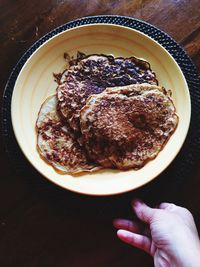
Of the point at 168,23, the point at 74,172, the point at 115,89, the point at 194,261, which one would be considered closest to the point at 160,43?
the point at 168,23

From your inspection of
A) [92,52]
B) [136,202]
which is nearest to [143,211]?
[136,202]

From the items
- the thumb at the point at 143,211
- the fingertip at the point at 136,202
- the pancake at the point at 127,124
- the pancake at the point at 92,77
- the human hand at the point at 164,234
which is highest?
the pancake at the point at 92,77

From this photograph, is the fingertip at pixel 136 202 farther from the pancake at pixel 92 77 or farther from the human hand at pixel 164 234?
the pancake at pixel 92 77

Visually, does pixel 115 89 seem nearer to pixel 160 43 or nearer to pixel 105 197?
pixel 160 43

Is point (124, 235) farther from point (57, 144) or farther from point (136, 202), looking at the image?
point (57, 144)

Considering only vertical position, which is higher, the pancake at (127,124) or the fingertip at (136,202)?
the pancake at (127,124)

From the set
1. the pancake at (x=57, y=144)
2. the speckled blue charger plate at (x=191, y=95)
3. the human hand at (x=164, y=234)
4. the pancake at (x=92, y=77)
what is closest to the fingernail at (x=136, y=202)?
the human hand at (x=164, y=234)

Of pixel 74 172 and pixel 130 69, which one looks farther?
pixel 130 69

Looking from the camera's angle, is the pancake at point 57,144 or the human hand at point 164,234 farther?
the pancake at point 57,144
